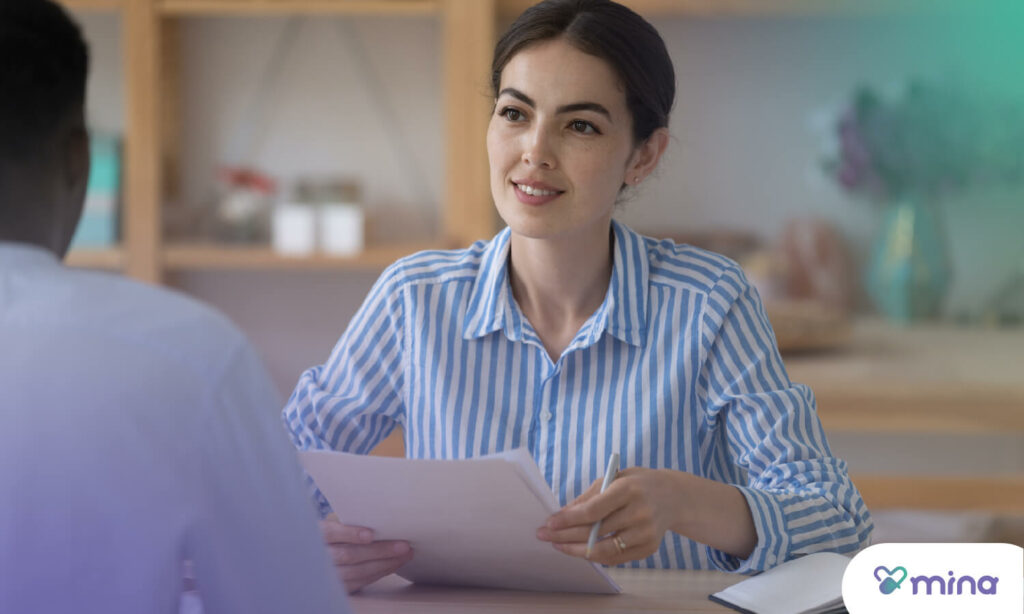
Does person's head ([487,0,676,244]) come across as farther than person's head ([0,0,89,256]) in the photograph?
Yes

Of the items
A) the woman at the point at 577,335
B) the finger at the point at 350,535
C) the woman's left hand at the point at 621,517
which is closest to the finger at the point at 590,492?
the woman's left hand at the point at 621,517

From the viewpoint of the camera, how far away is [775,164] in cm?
321

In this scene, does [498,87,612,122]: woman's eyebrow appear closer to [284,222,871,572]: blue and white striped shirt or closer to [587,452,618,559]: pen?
[284,222,871,572]: blue and white striped shirt

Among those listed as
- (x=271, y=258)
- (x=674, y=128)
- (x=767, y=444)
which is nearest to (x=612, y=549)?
(x=767, y=444)

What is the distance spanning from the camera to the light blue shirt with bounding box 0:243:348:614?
669mm

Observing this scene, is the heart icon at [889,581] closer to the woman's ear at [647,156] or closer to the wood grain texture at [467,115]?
the woman's ear at [647,156]

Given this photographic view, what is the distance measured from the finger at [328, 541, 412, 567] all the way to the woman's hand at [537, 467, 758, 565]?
0.16 metres

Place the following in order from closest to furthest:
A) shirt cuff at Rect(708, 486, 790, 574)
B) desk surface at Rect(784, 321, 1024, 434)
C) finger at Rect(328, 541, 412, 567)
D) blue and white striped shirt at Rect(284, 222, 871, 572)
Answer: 1. finger at Rect(328, 541, 412, 567)
2. shirt cuff at Rect(708, 486, 790, 574)
3. blue and white striped shirt at Rect(284, 222, 871, 572)
4. desk surface at Rect(784, 321, 1024, 434)

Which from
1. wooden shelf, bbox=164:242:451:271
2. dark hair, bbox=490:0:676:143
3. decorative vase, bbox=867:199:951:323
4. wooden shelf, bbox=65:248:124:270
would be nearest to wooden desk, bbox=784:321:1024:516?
decorative vase, bbox=867:199:951:323

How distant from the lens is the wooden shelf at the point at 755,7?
2.96 meters

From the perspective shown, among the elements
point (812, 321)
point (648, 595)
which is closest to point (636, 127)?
point (648, 595)

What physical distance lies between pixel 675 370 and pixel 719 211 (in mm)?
1869

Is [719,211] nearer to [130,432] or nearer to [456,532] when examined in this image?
[456,532]

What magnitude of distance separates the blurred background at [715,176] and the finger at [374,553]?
1.89 metres
